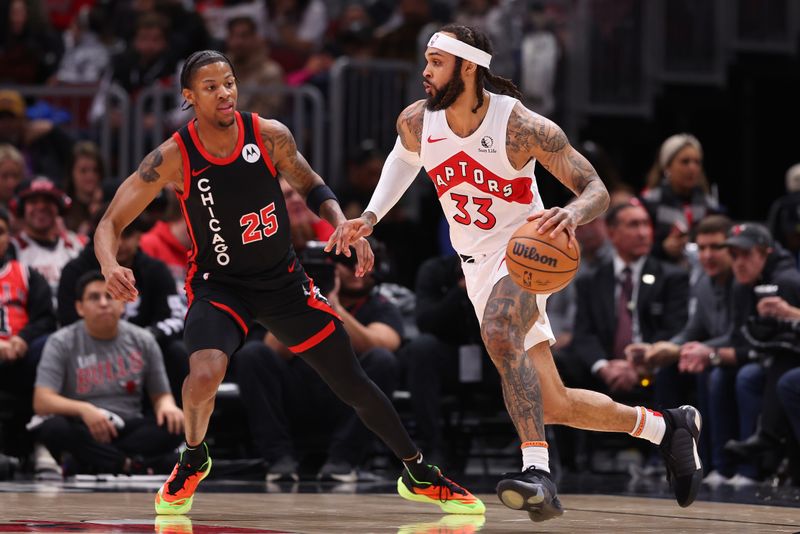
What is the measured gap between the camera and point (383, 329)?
31.3 feet

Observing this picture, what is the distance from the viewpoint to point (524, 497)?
5.70 metres

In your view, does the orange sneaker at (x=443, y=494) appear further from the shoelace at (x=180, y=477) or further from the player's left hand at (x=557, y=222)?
the player's left hand at (x=557, y=222)

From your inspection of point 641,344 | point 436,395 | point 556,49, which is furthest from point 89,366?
point 556,49

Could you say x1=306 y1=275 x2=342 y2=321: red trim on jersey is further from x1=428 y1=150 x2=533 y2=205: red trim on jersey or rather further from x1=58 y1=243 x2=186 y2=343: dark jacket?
x1=58 y1=243 x2=186 y2=343: dark jacket

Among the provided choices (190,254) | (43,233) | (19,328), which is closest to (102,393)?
(19,328)

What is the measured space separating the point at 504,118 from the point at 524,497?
1.70 metres

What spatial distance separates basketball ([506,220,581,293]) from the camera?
19.2ft

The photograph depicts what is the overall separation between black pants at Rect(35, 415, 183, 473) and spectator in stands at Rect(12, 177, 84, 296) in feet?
5.09

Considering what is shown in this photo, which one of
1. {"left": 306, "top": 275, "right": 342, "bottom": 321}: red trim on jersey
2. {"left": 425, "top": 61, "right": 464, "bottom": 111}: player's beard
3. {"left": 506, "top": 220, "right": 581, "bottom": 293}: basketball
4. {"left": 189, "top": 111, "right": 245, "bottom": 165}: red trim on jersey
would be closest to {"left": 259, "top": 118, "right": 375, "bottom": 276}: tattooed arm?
{"left": 189, "top": 111, "right": 245, "bottom": 165}: red trim on jersey

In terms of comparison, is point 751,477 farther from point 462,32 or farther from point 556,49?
point 556,49

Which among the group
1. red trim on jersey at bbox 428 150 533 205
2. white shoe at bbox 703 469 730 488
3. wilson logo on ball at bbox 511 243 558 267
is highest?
red trim on jersey at bbox 428 150 533 205

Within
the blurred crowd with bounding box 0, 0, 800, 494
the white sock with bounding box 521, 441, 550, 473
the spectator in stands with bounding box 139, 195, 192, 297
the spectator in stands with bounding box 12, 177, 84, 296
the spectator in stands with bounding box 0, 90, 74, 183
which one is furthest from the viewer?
the spectator in stands with bounding box 0, 90, 74, 183

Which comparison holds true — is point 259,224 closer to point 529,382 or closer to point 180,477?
point 180,477

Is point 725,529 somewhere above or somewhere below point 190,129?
below
